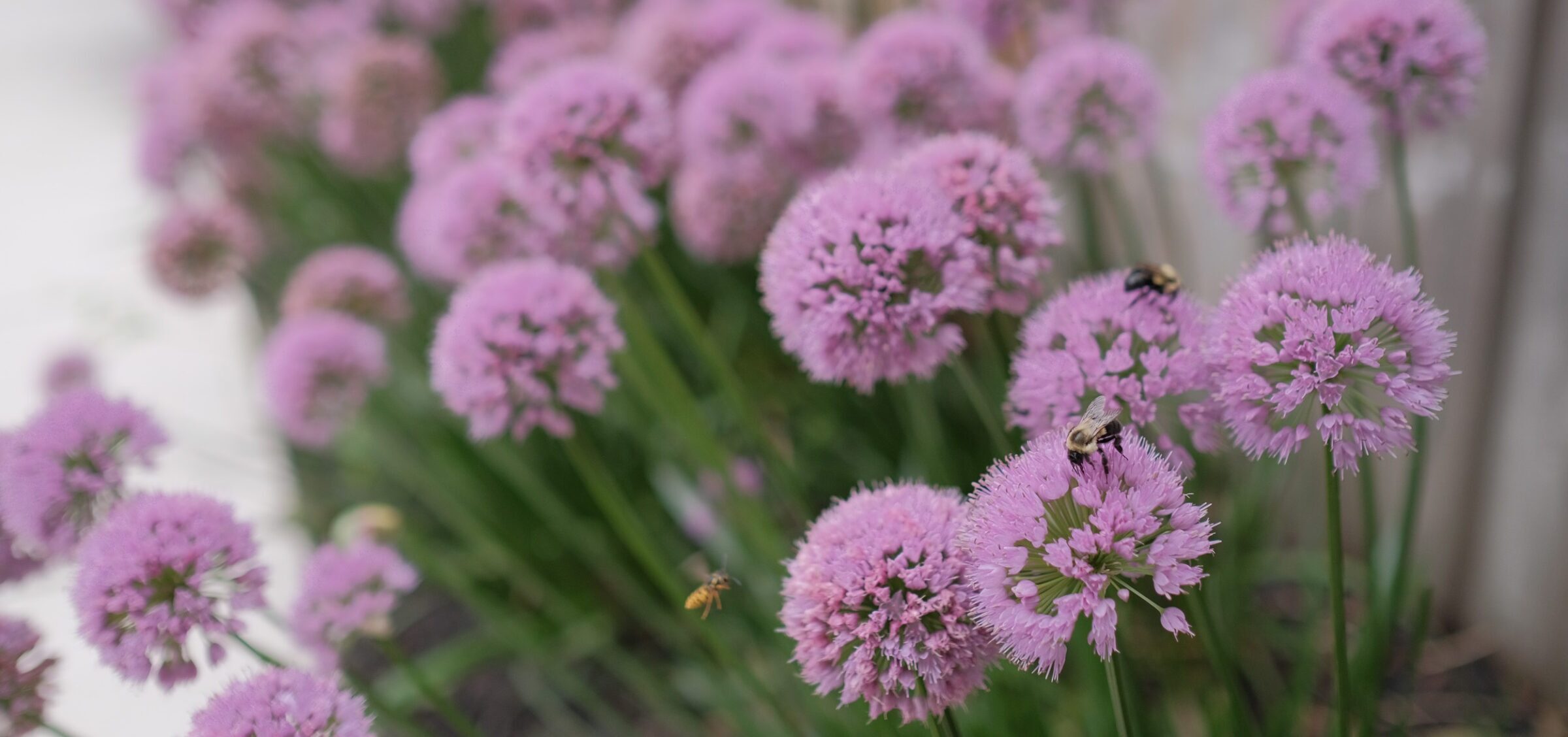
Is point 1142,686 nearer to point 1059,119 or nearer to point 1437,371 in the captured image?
point 1059,119

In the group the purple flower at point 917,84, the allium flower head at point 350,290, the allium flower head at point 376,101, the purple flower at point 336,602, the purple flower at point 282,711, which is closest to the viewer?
the purple flower at point 282,711

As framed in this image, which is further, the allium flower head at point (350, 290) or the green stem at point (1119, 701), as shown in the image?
the allium flower head at point (350, 290)

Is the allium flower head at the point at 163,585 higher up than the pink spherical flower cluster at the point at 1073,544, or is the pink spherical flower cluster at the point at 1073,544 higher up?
the allium flower head at the point at 163,585

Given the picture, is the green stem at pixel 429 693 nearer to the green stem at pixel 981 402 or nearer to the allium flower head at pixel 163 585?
the allium flower head at pixel 163 585

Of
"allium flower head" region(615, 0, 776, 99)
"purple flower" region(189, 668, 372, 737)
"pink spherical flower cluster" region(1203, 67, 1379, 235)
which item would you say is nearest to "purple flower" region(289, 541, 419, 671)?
"purple flower" region(189, 668, 372, 737)

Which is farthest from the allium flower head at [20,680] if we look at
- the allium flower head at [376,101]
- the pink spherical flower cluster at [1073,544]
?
the allium flower head at [376,101]

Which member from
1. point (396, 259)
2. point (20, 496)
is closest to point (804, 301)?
point (20, 496)

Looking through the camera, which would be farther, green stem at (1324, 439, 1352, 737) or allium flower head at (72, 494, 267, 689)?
allium flower head at (72, 494, 267, 689)

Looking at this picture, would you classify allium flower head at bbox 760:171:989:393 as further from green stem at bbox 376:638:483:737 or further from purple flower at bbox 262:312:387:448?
purple flower at bbox 262:312:387:448

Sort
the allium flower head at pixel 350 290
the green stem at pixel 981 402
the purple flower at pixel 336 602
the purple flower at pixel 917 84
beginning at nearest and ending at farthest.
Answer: the green stem at pixel 981 402, the purple flower at pixel 336 602, the purple flower at pixel 917 84, the allium flower head at pixel 350 290
